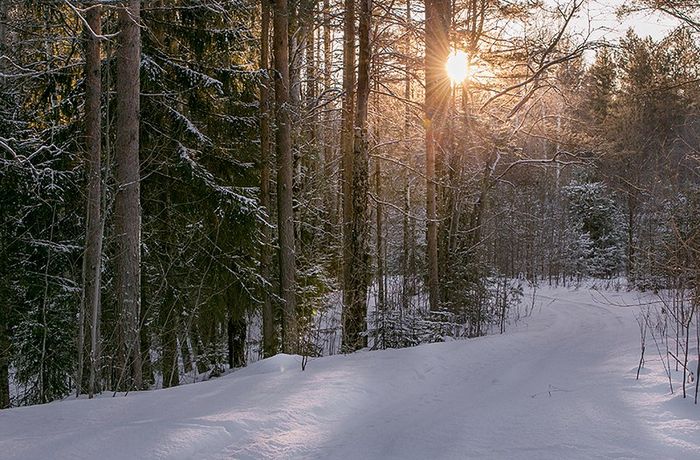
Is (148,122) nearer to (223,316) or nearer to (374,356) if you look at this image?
(223,316)

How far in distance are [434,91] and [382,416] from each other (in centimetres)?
769

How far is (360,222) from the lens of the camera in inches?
353

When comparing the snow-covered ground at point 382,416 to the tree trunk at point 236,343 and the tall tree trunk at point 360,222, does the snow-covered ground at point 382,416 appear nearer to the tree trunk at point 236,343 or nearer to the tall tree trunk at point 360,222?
the tall tree trunk at point 360,222

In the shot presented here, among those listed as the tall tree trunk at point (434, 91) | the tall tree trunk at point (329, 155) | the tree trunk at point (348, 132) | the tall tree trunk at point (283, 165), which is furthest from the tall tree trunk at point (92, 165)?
the tall tree trunk at point (434, 91)

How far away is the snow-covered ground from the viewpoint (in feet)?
10.3

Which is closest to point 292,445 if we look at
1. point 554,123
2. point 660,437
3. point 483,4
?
point 660,437

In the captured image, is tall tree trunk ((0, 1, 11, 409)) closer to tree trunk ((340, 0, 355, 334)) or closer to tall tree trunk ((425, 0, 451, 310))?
tree trunk ((340, 0, 355, 334))

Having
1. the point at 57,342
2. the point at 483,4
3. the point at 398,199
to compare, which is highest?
the point at 483,4

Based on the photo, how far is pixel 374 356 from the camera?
6.48m

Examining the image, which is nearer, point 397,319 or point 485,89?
point 397,319

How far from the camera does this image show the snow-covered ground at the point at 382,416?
3152 mm

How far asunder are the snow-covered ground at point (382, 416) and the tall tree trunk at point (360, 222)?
2554mm

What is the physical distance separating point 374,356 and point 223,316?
3.96m

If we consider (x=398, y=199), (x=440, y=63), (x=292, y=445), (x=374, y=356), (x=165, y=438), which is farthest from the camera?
(x=398, y=199)
